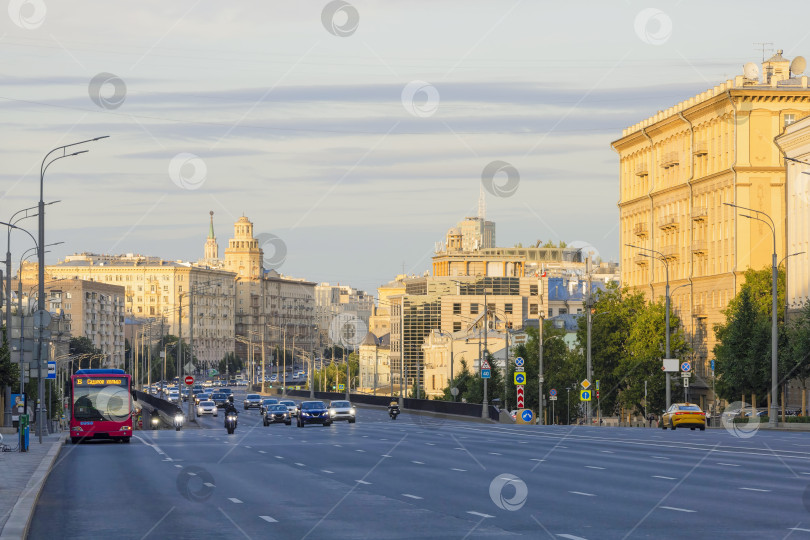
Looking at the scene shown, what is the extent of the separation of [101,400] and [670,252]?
66.5 meters

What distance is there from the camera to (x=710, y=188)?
10050 centimetres

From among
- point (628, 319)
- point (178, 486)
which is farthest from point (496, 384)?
point (178, 486)

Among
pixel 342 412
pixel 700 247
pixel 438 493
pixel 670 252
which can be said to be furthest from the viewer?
pixel 670 252

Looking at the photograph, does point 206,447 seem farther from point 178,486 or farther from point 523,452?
point 178,486

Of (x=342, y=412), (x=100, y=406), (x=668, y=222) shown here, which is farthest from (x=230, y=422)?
(x=668, y=222)

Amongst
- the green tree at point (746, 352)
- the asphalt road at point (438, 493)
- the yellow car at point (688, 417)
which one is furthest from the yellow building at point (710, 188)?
the asphalt road at point (438, 493)

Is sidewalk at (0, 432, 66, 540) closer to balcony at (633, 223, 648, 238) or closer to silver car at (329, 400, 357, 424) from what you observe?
silver car at (329, 400, 357, 424)

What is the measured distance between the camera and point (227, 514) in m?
19.3

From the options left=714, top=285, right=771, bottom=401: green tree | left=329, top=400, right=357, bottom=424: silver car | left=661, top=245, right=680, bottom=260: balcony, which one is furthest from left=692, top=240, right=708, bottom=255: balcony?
left=329, top=400, right=357, bottom=424: silver car

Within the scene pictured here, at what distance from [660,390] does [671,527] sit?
80791mm

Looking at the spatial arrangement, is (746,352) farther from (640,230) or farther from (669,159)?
(640,230)

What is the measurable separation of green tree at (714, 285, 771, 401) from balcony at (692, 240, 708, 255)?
23.2 meters

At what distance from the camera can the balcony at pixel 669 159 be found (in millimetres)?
106906

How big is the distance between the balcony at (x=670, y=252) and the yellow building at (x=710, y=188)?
0.08 meters
